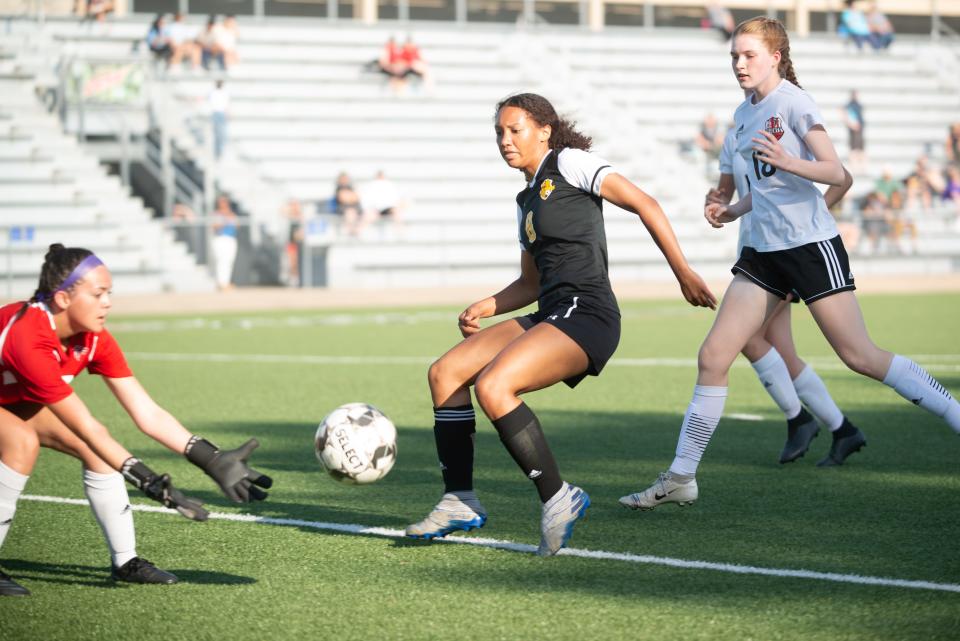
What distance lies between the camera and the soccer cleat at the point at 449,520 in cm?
596

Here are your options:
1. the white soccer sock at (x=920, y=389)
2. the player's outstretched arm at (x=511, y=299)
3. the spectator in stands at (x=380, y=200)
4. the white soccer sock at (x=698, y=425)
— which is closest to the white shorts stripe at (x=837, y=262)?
the white soccer sock at (x=920, y=389)

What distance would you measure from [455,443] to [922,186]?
93.4ft

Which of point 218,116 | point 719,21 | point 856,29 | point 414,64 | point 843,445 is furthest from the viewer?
point 856,29

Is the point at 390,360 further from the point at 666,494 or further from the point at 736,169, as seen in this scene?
Answer: the point at 666,494

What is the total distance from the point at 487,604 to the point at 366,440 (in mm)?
1679

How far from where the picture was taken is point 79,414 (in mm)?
5102

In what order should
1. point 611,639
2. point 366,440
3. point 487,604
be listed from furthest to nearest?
1. point 366,440
2. point 487,604
3. point 611,639

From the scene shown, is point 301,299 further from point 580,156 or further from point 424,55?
point 580,156

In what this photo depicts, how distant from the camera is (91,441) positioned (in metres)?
5.04

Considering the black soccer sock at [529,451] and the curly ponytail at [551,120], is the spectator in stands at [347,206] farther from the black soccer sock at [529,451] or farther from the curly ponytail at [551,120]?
the black soccer sock at [529,451]

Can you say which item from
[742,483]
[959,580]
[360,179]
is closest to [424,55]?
[360,179]

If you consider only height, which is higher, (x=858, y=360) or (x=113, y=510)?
(x=858, y=360)

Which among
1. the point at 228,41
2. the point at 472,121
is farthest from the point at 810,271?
Answer: the point at 472,121

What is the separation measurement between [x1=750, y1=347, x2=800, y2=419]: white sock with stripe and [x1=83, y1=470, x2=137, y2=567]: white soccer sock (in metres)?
3.90
